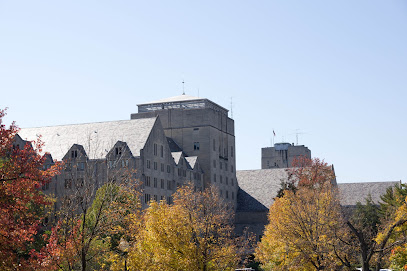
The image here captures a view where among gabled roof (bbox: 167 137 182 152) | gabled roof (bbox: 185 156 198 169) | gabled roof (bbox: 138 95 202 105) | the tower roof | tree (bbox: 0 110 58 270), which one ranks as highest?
gabled roof (bbox: 138 95 202 105)

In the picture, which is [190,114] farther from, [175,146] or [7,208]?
[7,208]

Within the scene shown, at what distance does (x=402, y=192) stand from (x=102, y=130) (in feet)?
162

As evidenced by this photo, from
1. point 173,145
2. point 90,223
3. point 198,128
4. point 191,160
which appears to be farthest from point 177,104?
point 90,223

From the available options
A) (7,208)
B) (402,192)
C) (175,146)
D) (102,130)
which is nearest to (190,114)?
(175,146)

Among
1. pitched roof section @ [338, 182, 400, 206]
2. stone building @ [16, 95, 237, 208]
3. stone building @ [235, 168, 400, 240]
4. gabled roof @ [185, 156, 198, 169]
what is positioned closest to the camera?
stone building @ [16, 95, 237, 208]

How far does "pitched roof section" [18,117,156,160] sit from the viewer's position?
95312 millimetres

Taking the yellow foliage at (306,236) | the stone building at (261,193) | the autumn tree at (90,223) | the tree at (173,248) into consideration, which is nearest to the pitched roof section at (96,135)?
the stone building at (261,193)

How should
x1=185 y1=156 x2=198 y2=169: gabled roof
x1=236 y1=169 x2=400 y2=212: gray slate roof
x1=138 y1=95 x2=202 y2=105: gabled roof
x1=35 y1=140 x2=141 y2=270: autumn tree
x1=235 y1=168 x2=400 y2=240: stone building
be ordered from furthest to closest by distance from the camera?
1. x1=236 y1=169 x2=400 y2=212: gray slate roof
2. x1=235 y1=168 x2=400 y2=240: stone building
3. x1=138 y1=95 x2=202 y2=105: gabled roof
4. x1=185 y1=156 x2=198 y2=169: gabled roof
5. x1=35 y1=140 x2=141 y2=270: autumn tree

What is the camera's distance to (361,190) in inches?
5733

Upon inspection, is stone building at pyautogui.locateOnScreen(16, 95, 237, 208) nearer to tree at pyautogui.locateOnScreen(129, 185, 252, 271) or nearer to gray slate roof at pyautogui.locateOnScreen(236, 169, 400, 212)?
gray slate roof at pyautogui.locateOnScreen(236, 169, 400, 212)

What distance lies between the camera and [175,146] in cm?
11806

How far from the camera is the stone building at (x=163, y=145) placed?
91.9 m

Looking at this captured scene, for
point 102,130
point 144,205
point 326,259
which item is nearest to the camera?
point 326,259

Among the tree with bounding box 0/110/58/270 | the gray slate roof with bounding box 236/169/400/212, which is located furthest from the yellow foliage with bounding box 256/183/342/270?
the gray slate roof with bounding box 236/169/400/212
